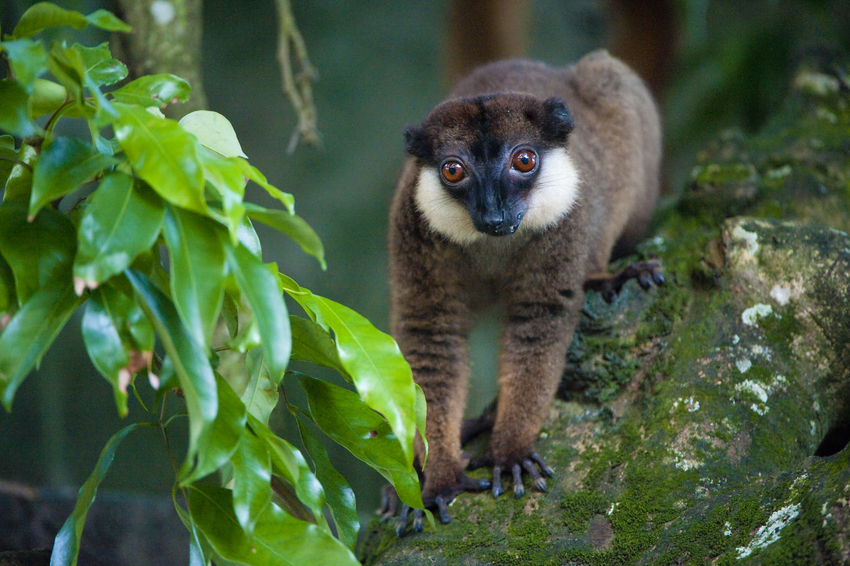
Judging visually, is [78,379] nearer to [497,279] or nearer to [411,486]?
[497,279]

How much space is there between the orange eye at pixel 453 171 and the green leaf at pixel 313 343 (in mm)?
1336

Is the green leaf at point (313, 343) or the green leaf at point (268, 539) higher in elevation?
the green leaf at point (313, 343)

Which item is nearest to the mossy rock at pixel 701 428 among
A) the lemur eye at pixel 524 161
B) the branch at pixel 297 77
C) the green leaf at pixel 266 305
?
the lemur eye at pixel 524 161

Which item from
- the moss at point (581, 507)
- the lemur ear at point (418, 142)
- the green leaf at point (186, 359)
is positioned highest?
the green leaf at point (186, 359)

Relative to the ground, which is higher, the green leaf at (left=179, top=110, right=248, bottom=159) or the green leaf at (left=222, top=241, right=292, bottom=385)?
the green leaf at (left=179, top=110, right=248, bottom=159)

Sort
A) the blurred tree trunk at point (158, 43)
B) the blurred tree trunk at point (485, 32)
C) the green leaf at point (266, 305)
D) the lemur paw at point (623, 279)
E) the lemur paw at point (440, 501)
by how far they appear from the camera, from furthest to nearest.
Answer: the blurred tree trunk at point (485, 32)
the blurred tree trunk at point (158, 43)
the lemur paw at point (623, 279)
the lemur paw at point (440, 501)
the green leaf at point (266, 305)

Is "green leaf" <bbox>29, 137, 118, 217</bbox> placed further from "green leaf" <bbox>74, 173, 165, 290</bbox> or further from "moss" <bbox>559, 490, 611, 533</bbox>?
"moss" <bbox>559, 490, 611, 533</bbox>

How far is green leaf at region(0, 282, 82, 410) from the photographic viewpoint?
1439mm

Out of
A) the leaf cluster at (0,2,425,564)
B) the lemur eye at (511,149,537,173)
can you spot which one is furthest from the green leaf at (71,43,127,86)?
the lemur eye at (511,149,537,173)

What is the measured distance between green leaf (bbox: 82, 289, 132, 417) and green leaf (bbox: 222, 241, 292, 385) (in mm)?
308

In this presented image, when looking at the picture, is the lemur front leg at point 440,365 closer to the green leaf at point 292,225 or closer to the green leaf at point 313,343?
the green leaf at point 313,343

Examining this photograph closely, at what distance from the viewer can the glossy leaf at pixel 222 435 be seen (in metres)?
1.50

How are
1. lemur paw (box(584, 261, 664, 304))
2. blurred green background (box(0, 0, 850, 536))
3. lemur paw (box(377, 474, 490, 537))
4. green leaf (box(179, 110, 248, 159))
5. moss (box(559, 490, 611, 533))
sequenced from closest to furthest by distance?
green leaf (box(179, 110, 248, 159)), moss (box(559, 490, 611, 533)), lemur paw (box(377, 474, 490, 537)), lemur paw (box(584, 261, 664, 304)), blurred green background (box(0, 0, 850, 536))

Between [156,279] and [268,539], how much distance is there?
0.81 meters
